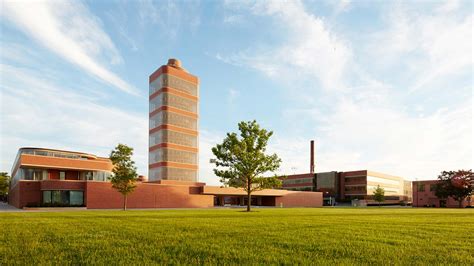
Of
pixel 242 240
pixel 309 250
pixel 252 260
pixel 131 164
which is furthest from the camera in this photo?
pixel 131 164

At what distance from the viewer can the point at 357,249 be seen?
30.9 feet

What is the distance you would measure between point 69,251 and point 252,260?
4.86m

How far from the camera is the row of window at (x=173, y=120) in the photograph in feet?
249

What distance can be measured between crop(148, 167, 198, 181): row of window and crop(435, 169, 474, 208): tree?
73940 mm

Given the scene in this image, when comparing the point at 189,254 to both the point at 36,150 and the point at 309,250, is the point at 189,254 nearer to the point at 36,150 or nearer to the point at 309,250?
the point at 309,250

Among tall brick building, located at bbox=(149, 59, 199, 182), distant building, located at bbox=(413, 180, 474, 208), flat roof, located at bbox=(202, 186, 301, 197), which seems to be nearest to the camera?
flat roof, located at bbox=(202, 186, 301, 197)

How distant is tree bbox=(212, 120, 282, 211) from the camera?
44531 millimetres

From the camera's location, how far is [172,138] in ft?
249

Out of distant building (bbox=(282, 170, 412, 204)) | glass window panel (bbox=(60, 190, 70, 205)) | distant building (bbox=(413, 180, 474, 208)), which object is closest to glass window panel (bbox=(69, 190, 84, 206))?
glass window panel (bbox=(60, 190, 70, 205))

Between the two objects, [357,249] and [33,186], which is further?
[33,186]

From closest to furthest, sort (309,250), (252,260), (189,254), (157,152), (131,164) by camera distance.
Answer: (252,260), (189,254), (309,250), (131,164), (157,152)

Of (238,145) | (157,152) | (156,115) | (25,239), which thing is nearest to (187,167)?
(157,152)

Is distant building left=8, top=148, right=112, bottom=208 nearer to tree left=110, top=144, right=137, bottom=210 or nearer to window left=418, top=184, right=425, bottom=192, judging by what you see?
tree left=110, top=144, right=137, bottom=210

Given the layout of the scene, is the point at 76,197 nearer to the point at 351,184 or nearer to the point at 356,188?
the point at 356,188
